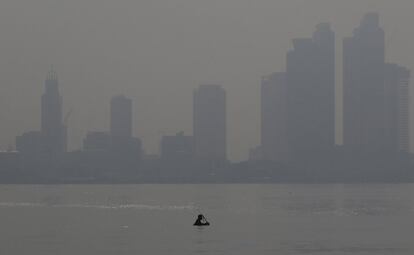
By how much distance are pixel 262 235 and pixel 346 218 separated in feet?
110

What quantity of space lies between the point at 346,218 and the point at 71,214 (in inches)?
1688

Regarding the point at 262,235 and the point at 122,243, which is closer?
the point at 122,243

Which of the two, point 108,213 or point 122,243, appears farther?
point 108,213

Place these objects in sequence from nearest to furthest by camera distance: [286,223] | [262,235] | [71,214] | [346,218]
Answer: [262,235]
[286,223]
[346,218]
[71,214]

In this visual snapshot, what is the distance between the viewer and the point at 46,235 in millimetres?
105312

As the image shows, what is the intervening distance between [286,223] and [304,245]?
1357 inches

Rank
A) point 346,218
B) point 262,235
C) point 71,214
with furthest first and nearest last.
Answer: point 71,214
point 346,218
point 262,235

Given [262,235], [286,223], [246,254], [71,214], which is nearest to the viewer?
[246,254]

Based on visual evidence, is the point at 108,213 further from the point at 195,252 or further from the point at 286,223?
the point at 195,252

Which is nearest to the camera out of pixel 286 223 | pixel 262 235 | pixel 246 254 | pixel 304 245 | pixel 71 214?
pixel 246 254

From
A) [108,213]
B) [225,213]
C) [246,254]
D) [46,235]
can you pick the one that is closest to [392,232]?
[246,254]

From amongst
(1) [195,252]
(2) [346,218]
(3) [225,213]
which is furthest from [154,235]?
(3) [225,213]

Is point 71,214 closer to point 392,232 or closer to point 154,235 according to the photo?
point 154,235

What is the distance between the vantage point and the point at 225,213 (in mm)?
153125
